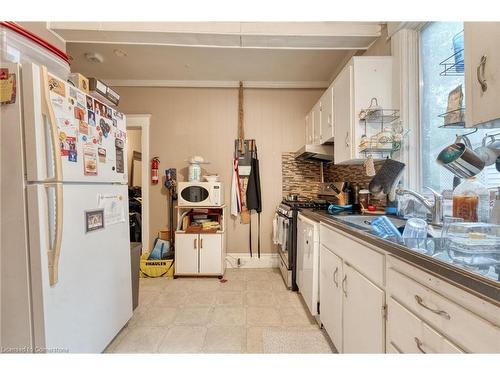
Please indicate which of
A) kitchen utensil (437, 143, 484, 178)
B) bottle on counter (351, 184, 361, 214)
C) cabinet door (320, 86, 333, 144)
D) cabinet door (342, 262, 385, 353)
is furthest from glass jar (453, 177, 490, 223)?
cabinet door (320, 86, 333, 144)

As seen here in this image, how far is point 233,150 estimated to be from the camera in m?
3.49

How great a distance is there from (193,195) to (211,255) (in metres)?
0.77

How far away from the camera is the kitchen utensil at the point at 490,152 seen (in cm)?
113

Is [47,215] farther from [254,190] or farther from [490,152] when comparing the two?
[254,190]

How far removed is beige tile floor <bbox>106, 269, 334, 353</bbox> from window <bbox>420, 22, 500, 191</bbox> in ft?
4.65

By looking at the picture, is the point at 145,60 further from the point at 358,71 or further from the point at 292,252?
the point at 292,252

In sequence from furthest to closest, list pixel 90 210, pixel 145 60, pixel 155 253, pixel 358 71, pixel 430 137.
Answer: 1. pixel 155 253
2. pixel 145 60
3. pixel 358 71
4. pixel 430 137
5. pixel 90 210

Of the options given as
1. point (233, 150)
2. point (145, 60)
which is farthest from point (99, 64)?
point (233, 150)

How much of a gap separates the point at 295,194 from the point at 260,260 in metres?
1.07

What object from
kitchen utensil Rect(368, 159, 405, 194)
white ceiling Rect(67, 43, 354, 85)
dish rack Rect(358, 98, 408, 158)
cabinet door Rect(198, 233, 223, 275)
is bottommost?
cabinet door Rect(198, 233, 223, 275)

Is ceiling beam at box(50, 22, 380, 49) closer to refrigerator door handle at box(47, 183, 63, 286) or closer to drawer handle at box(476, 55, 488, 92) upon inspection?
drawer handle at box(476, 55, 488, 92)

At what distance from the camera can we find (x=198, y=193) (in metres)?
3.01

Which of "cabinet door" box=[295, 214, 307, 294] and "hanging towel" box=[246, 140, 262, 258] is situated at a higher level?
"hanging towel" box=[246, 140, 262, 258]

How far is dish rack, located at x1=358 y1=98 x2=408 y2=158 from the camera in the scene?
1.82 meters
